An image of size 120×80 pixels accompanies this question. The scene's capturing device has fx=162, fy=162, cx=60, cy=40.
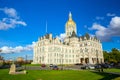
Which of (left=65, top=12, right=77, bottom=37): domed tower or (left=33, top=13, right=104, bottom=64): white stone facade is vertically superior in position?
(left=65, top=12, right=77, bottom=37): domed tower

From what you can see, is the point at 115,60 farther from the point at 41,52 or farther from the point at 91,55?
the point at 41,52

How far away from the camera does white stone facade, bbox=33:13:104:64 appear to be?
9938 centimetres

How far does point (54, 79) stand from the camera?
2988 cm

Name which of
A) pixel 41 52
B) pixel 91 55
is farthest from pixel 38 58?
pixel 91 55

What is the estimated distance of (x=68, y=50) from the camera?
109 m

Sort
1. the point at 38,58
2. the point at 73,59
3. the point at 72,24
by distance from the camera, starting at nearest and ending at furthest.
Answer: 1. the point at 38,58
2. the point at 73,59
3. the point at 72,24

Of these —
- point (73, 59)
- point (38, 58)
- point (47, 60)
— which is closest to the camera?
point (47, 60)

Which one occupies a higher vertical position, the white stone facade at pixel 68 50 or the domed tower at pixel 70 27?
the domed tower at pixel 70 27

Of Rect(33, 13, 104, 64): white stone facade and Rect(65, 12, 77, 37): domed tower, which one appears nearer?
Rect(33, 13, 104, 64): white stone facade

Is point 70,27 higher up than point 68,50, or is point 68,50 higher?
point 70,27

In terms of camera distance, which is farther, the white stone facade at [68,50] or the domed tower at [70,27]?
the domed tower at [70,27]

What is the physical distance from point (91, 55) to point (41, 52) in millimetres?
33526

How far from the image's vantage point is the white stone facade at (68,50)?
99375 millimetres

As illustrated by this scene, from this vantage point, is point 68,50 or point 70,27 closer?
point 68,50
